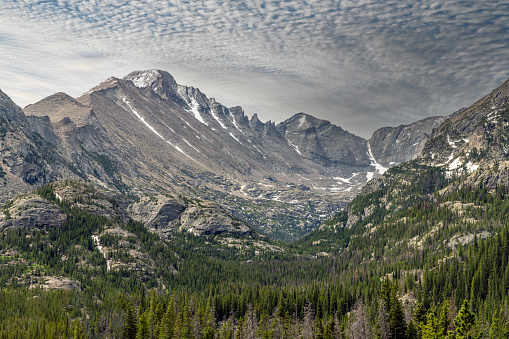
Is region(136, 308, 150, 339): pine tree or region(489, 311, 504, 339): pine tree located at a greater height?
region(489, 311, 504, 339): pine tree

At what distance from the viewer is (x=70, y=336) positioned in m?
132

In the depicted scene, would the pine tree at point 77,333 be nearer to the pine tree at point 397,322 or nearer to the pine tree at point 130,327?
the pine tree at point 130,327

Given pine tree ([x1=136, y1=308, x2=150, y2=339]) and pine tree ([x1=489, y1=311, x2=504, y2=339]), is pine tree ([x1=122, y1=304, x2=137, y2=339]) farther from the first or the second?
pine tree ([x1=489, y1=311, x2=504, y2=339])

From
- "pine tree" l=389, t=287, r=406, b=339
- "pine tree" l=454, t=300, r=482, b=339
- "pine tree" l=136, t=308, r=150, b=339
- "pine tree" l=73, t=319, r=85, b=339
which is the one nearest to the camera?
"pine tree" l=454, t=300, r=482, b=339

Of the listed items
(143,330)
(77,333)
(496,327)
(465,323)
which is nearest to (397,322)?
(465,323)

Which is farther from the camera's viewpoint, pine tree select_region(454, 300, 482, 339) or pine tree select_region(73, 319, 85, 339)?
pine tree select_region(73, 319, 85, 339)

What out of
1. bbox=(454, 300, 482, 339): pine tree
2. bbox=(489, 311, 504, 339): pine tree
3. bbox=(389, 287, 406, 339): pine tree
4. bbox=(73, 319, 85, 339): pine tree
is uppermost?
bbox=(454, 300, 482, 339): pine tree

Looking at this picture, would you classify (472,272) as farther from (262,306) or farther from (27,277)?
(27,277)

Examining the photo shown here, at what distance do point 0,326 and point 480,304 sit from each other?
6509 inches

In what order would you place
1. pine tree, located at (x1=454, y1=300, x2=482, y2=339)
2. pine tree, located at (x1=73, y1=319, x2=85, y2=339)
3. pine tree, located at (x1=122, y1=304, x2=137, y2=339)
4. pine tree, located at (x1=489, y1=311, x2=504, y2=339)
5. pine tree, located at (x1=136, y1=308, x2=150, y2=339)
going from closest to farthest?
1. pine tree, located at (x1=454, y1=300, x2=482, y2=339)
2. pine tree, located at (x1=489, y1=311, x2=504, y2=339)
3. pine tree, located at (x1=73, y1=319, x2=85, y2=339)
4. pine tree, located at (x1=136, y1=308, x2=150, y2=339)
5. pine tree, located at (x1=122, y1=304, x2=137, y2=339)

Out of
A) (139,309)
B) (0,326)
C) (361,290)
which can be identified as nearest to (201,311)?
(139,309)

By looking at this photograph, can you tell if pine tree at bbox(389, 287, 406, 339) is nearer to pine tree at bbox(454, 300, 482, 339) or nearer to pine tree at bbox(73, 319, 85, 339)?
Answer: pine tree at bbox(454, 300, 482, 339)

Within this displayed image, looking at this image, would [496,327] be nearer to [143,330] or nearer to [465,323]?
[465,323]

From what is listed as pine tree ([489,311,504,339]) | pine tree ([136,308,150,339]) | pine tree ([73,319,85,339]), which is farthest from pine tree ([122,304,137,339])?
pine tree ([489,311,504,339])
